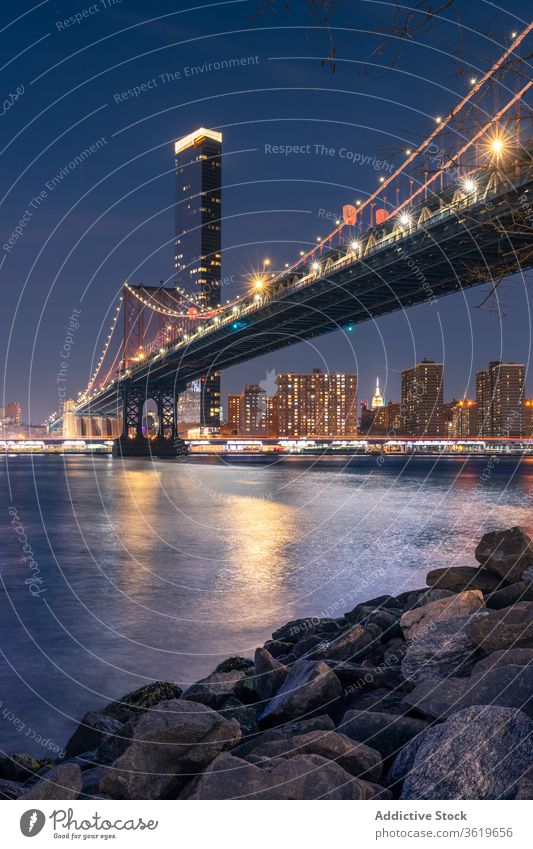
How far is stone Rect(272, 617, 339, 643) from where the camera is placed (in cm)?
838

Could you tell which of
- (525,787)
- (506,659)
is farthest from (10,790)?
(506,659)

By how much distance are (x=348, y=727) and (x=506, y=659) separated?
3.80 ft

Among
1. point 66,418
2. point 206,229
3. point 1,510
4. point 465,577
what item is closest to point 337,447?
point 206,229

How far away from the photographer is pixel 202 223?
131125mm

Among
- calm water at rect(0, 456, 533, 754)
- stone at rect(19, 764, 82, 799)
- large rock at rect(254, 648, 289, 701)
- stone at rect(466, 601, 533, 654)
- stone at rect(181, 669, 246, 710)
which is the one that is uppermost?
stone at rect(466, 601, 533, 654)

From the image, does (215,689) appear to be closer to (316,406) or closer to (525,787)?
(525,787)

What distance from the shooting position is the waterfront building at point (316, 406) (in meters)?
173

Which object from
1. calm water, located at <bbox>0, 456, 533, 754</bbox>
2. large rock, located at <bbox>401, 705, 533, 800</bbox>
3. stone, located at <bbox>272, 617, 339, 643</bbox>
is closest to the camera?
large rock, located at <bbox>401, 705, 533, 800</bbox>

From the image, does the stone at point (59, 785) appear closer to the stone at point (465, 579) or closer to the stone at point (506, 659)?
the stone at point (506, 659)

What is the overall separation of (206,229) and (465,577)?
14897 cm

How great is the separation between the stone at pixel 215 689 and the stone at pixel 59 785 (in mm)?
2107

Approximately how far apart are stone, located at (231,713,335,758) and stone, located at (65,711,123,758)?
5.03ft

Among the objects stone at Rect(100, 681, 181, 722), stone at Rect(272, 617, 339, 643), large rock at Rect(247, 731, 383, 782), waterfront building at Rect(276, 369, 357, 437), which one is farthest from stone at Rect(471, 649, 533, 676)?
waterfront building at Rect(276, 369, 357, 437)

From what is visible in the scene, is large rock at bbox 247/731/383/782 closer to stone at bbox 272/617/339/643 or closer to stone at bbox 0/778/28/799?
stone at bbox 0/778/28/799
